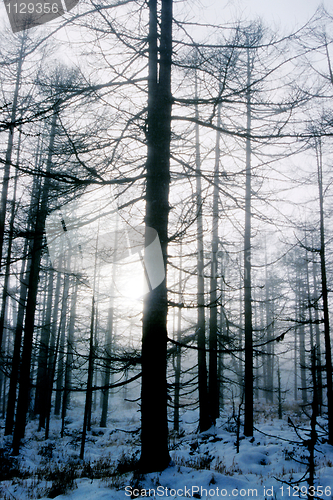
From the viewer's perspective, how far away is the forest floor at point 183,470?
3529 mm

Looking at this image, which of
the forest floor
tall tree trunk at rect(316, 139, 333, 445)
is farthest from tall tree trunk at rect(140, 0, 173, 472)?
tall tree trunk at rect(316, 139, 333, 445)

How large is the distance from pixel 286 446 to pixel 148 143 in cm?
942

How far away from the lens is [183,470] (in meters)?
3.92

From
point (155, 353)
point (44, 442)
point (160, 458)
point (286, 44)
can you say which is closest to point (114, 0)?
point (286, 44)

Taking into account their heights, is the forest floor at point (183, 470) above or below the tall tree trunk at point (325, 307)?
below

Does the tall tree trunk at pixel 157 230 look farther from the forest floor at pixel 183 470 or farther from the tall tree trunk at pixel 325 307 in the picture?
the tall tree trunk at pixel 325 307

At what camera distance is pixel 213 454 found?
763 centimetres

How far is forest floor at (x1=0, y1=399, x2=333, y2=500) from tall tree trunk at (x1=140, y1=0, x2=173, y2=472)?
0.34 metres

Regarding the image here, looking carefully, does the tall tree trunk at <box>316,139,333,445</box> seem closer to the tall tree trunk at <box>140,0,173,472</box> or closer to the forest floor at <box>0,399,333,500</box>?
the forest floor at <box>0,399,333,500</box>

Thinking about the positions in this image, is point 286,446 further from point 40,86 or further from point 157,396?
point 40,86

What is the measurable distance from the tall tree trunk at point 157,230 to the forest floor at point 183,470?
338mm

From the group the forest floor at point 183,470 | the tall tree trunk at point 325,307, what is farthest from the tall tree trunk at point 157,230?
the tall tree trunk at point 325,307

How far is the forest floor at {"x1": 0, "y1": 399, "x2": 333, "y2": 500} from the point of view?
3529 mm

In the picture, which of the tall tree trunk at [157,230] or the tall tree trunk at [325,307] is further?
the tall tree trunk at [325,307]
